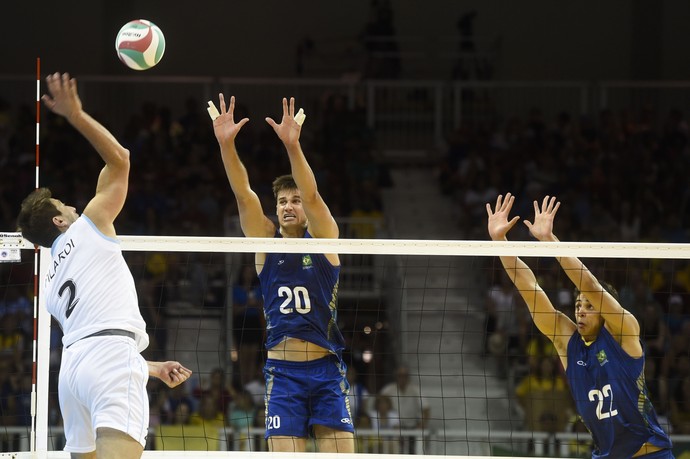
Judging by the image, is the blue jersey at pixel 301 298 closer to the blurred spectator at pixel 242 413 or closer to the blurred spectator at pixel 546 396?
the blurred spectator at pixel 242 413

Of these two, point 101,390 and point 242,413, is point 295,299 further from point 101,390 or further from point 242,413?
point 242,413

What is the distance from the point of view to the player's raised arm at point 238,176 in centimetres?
777

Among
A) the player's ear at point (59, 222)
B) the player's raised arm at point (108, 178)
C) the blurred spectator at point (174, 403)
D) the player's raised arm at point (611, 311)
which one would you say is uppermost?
the player's raised arm at point (108, 178)

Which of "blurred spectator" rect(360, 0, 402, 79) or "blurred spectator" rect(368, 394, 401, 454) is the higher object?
"blurred spectator" rect(360, 0, 402, 79)

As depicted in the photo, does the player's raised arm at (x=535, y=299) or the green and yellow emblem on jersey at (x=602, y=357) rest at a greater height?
the player's raised arm at (x=535, y=299)

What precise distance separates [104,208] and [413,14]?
1700cm

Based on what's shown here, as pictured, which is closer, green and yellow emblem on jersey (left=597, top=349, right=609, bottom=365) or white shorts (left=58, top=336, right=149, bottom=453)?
white shorts (left=58, top=336, right=149, bottom=453)

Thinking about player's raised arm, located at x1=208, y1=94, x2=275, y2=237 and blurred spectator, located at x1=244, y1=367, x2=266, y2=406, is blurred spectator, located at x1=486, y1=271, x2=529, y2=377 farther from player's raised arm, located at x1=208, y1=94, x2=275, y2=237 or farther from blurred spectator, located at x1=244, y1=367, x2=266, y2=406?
player's raised arm, located at x1=208, y1=94, x2=275, y2=237

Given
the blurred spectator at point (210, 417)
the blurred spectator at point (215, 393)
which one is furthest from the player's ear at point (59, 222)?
the blurred spectator at point (210, 417)

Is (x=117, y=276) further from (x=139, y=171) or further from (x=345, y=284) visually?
(x=139, y=171)

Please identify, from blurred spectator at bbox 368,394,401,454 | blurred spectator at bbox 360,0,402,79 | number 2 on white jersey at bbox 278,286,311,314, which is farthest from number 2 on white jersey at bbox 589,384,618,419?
blurred spectator at bbox 360,0,402,79

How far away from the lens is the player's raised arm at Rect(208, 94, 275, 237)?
7.77 meters

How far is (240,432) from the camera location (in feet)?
44.0

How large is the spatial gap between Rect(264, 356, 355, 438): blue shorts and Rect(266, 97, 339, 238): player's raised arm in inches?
36.4
